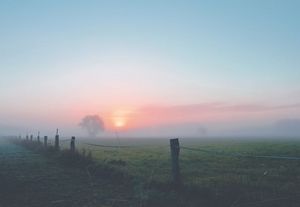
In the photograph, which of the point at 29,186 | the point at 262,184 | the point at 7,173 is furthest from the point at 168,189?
the point at 7,173

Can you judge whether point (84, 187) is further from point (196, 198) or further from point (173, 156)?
point (196, 198)

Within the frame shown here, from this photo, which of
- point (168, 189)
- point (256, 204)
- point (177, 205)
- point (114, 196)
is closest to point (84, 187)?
point (114, 196)

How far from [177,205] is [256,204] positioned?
191cm

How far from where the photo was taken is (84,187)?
11.1 metres

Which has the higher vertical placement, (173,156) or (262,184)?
(173,156)

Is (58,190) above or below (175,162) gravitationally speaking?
below

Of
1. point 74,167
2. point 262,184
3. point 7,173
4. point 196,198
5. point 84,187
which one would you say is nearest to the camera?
point 196,198

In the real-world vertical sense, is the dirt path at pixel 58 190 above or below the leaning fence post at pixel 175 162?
below

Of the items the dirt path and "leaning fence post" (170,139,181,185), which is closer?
the dirt path

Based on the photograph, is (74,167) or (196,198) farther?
(74,167)

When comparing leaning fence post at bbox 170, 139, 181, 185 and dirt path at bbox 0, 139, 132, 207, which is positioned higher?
leaning fence post at bbox 170, 139, 181, 185

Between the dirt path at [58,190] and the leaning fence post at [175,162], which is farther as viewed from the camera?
the leaning fence post at [175,162]

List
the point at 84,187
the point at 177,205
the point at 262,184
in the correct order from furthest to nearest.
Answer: the point at 262,184
the point at 84,187
the point at 177,205

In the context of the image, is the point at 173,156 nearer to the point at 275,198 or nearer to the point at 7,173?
the point at 275,198
